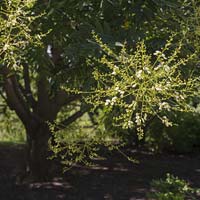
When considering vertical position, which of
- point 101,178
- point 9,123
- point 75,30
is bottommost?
point 101,178

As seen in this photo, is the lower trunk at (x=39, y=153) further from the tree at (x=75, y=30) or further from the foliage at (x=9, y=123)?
the tree at (x=75, y=30)

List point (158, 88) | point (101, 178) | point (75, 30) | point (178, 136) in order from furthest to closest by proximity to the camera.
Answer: point (178, 136)
point (101, 178)
point (75, 30)
point (158, 88)

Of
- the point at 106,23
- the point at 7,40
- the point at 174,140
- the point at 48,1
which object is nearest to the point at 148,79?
the point at 7,40

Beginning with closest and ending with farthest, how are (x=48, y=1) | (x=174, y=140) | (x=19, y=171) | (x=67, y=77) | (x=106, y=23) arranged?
(x=106, y=23) → (x=48, y=1) → (x=67, y=77) → (x=19, y=171) → (x=174, y=140)

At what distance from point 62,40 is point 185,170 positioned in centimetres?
351

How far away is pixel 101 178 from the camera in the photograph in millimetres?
5570

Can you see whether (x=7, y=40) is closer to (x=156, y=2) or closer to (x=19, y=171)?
(x=156, y=2)

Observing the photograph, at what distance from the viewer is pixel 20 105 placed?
5.36 m

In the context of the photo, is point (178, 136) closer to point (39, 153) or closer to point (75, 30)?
point (39, 153)

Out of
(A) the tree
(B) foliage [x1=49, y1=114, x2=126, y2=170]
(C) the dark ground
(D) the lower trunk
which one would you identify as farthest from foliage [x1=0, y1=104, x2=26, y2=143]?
(A) the tree

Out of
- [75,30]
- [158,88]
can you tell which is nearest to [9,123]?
[75,30]

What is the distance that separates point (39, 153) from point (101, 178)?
846 millimetres

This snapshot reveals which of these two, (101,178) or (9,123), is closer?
(101,178)

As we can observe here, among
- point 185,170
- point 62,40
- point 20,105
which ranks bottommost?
point 185,170
